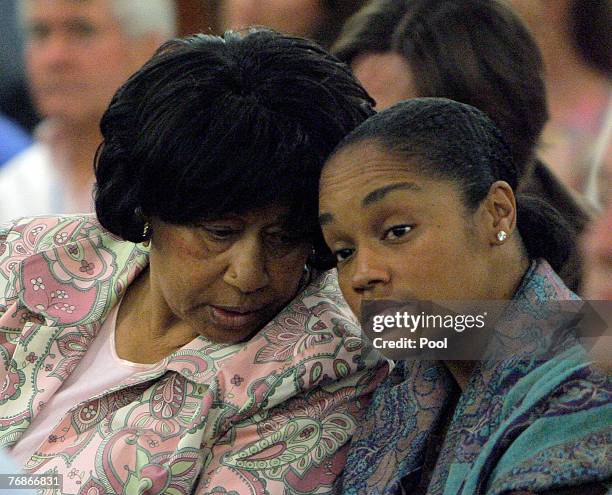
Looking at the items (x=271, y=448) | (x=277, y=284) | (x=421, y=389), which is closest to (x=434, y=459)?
(x=421, y=389)

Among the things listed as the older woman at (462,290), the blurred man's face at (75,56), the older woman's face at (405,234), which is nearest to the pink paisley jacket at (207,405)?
the older woman at (462,290)

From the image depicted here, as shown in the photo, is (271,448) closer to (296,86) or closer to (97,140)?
(296,86)

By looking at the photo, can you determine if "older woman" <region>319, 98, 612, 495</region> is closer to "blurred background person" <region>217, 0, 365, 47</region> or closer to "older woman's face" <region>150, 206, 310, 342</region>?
"older woman's face" <region>150, 206, 310, 342</region>

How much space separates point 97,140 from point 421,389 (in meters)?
1.37

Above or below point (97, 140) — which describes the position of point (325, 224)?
above

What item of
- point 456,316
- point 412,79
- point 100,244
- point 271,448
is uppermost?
point 412,79

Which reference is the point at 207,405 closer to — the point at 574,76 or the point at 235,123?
the point at 235,123

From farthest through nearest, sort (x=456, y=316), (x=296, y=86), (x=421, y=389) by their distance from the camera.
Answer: (x=296, y=86)
(x=421, y=389)
(x=456, y=316)

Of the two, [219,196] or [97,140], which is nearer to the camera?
[219,196]

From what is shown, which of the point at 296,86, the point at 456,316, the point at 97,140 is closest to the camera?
the point at 456,316

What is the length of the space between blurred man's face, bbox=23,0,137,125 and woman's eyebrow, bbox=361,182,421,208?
1.32 meters

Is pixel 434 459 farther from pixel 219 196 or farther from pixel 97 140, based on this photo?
pixel 97 140

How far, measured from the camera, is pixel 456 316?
1.18 m

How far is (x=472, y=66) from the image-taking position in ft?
6.41
